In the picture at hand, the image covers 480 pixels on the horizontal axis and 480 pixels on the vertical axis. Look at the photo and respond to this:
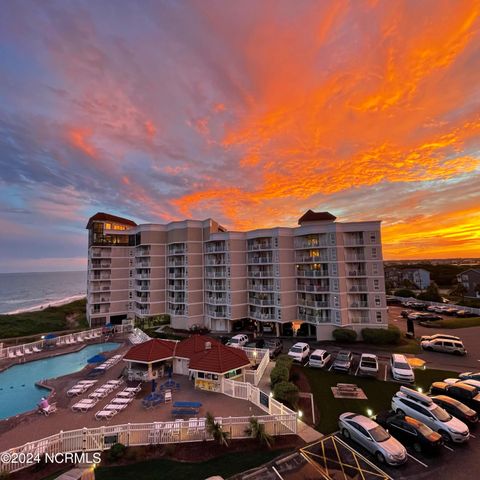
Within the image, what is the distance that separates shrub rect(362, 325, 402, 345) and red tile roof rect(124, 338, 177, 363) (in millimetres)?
23241

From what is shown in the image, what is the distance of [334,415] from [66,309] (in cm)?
6302

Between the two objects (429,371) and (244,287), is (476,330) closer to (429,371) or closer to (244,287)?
(429,371)

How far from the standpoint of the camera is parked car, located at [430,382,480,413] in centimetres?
1661

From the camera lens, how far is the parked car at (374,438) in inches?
481

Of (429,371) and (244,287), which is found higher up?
(244,287)

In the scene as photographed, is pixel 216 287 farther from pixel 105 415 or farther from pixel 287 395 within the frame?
pixel 105 415

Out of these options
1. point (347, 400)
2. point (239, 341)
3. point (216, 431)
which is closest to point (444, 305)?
point (239, 341)

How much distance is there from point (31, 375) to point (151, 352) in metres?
13.3

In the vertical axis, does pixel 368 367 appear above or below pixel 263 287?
below

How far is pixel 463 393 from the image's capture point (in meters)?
17.1

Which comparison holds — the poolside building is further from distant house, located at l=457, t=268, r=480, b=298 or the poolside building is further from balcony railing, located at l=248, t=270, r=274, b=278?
distant house, located at l=457, t=268, r=480, b=298

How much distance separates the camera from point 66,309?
2389 inches

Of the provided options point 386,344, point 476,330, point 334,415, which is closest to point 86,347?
point 334,415

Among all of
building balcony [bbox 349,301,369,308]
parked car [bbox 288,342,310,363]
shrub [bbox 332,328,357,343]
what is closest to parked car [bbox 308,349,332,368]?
parked car [bbox 288,342,310,363]
